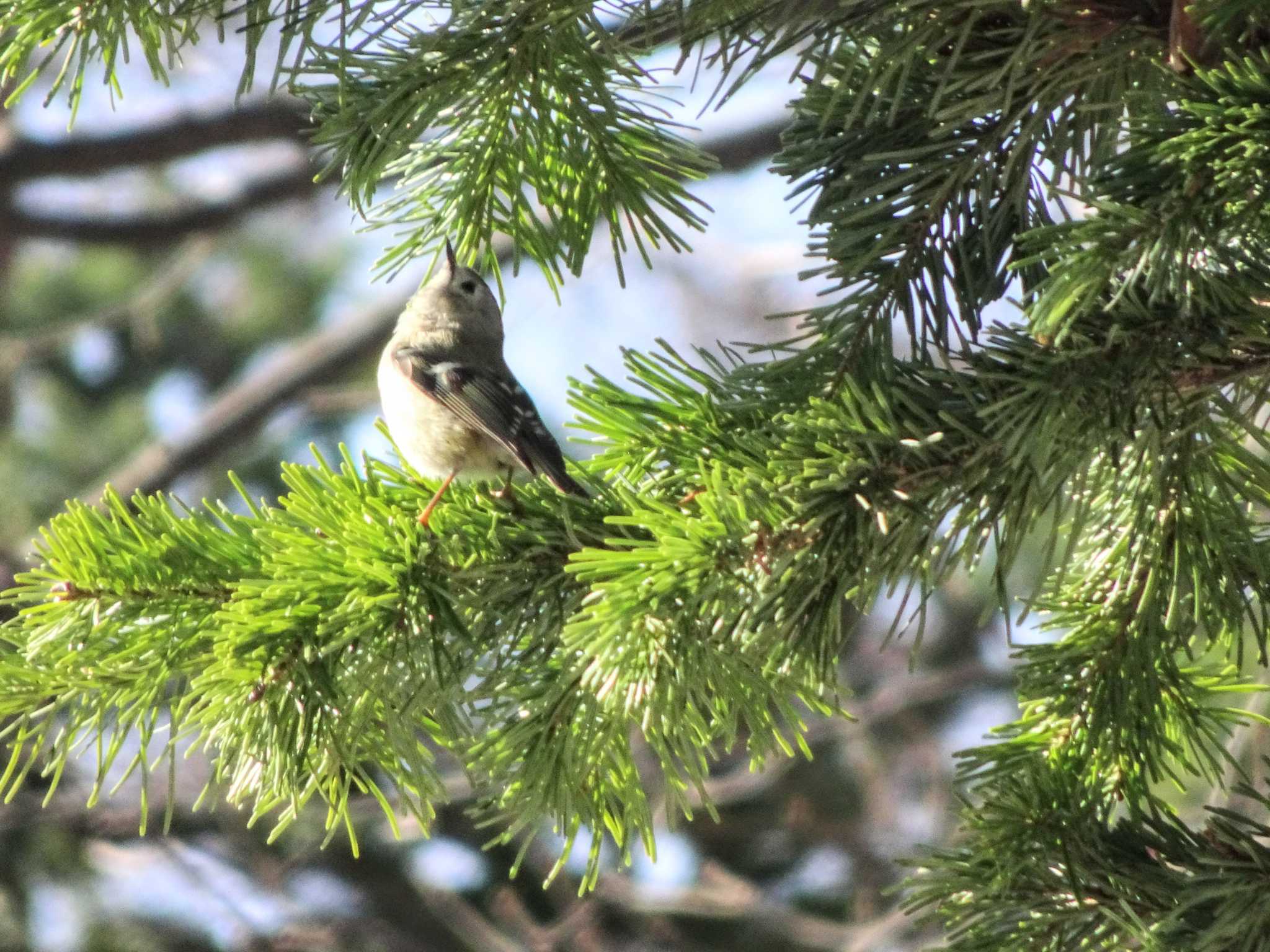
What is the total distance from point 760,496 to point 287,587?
0.47 meters

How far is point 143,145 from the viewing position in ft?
19.7

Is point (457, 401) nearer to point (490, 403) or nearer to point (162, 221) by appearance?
point (490, 403)

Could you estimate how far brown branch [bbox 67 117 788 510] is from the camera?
21.3 feet

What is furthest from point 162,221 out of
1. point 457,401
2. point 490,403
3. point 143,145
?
point 490,403

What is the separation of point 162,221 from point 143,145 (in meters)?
1.04

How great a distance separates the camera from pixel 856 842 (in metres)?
6.60

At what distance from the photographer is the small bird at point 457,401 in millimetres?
2439

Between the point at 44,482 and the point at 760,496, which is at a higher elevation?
the point at 44,482

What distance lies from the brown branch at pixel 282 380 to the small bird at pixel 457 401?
11.0 ft

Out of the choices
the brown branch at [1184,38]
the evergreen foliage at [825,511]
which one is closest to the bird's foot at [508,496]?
the evergreen foliage at [825,511]

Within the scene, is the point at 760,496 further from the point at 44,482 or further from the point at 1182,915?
the point at 44,482

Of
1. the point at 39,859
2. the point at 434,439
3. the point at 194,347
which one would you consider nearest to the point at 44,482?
the point at 194,347

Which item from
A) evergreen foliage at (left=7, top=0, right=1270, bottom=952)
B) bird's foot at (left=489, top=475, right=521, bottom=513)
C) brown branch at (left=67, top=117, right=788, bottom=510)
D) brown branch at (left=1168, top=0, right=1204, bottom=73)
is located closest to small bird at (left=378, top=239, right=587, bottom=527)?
bird's foot at (left=489, top=475, right=521, bottom=513)

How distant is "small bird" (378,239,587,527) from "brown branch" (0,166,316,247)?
3967 mm
